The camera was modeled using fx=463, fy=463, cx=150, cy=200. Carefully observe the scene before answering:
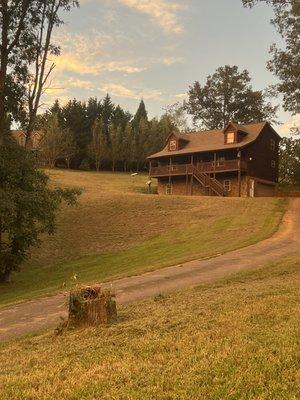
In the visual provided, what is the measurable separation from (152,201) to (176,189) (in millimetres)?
17496

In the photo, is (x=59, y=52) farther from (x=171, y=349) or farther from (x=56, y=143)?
(x=56, y=143)

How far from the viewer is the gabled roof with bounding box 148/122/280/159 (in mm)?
53966

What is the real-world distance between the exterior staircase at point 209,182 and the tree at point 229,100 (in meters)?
27.4

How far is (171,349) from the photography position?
7.68 m

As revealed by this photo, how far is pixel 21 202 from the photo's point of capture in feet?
74.0

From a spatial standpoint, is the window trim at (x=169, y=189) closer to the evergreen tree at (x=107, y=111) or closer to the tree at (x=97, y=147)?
the tree at (x=97, y=147)

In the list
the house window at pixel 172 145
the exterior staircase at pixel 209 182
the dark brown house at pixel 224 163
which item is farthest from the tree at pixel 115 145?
the exterior staircase at pixel 209 182

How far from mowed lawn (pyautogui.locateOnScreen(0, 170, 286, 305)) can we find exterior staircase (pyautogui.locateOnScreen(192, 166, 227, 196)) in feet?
28.6

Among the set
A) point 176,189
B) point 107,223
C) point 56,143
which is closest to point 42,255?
point 107,223

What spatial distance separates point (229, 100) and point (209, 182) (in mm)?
31571

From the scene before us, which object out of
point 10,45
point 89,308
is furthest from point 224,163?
point 89,308

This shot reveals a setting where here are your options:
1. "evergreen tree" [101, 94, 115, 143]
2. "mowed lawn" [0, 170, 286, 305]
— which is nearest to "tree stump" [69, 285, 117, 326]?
"mowed lawn" [0, 170, 286, 305]

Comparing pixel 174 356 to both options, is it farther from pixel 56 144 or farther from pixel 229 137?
pixel 56 144

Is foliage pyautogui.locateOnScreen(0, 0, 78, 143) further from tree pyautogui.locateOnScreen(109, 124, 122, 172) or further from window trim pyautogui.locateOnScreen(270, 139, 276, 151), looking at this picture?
tree pyautogui.locateOnScreen(109, 124, 122, 172)
